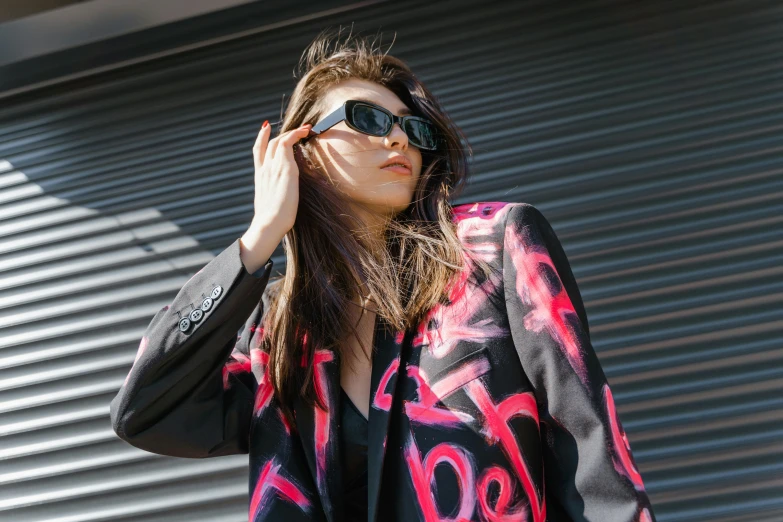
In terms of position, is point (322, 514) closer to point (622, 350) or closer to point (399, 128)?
point (399, 128)

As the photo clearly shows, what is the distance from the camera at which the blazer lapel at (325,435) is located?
154 cm

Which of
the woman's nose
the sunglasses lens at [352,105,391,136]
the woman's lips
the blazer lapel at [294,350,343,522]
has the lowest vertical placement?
the blazer lapel at [294,350,343,522]

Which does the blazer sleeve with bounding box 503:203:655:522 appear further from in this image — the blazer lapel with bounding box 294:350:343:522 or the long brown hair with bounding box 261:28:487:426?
the blazer lapel with bounding box 294:350:343:522

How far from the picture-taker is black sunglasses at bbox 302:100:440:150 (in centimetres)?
178

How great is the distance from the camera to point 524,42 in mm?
2984

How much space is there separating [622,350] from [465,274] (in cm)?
117

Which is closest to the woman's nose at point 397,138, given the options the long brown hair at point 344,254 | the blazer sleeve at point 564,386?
the long brown hair at point 344,254

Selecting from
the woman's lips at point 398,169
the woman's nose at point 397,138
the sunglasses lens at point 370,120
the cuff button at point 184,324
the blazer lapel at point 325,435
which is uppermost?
the sunglasses lens at point 370,120

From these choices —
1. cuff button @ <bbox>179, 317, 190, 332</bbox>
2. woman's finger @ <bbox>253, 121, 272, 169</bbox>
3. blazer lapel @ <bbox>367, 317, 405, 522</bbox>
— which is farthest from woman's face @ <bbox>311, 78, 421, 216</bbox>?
cuff button @ <bbox>179, 317, 190, 332</bbox>

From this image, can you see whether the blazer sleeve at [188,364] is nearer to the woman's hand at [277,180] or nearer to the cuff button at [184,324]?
the cuff button at [184,324]

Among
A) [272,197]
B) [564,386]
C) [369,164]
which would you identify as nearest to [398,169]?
[369,164]

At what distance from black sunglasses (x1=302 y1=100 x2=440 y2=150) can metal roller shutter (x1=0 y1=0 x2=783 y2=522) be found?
1023 millimetres

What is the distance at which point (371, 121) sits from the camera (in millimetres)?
1785

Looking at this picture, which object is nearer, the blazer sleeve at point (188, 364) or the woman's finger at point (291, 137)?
the blazer sleeve at point (188, 364)
